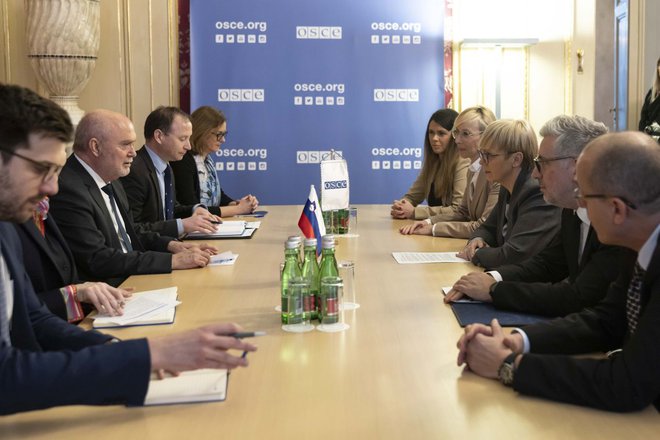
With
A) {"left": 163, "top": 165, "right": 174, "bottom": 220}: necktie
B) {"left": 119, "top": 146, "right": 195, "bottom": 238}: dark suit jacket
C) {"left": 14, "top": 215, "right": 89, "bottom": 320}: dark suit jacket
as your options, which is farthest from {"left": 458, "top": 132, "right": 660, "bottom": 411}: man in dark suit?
{"left": 163, "top": 165, "right": 174, "bottom": 220}: necktie

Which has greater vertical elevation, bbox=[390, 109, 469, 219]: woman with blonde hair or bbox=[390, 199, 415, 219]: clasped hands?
bbox=[390, 109, 469, 219]: woman with blonde hair

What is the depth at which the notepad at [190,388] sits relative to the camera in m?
1.58

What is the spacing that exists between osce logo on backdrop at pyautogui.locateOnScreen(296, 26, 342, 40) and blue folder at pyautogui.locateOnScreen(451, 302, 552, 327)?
5.29 metres

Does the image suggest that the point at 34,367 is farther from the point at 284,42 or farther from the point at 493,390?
the point at 284,42

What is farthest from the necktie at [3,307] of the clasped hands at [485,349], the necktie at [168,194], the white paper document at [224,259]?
the necktie at [168,194]

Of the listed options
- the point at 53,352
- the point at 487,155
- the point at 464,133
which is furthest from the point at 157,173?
the point at 53,352

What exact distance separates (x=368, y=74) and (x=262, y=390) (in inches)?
235

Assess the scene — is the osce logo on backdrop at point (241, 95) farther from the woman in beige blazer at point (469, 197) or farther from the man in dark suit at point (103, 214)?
the man in dark suit at point (103, 214)

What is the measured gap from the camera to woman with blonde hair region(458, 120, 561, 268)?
311cm

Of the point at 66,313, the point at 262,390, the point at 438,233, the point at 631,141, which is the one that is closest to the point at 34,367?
the point at 262,390

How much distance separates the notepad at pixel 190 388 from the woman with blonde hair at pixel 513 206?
1.66m

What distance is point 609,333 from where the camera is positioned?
192 cm

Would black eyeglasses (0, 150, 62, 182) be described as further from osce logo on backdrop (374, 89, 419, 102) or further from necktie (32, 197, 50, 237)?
osce logo on backdrop (374, 89, 419, 102)

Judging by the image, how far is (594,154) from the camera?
172cm
